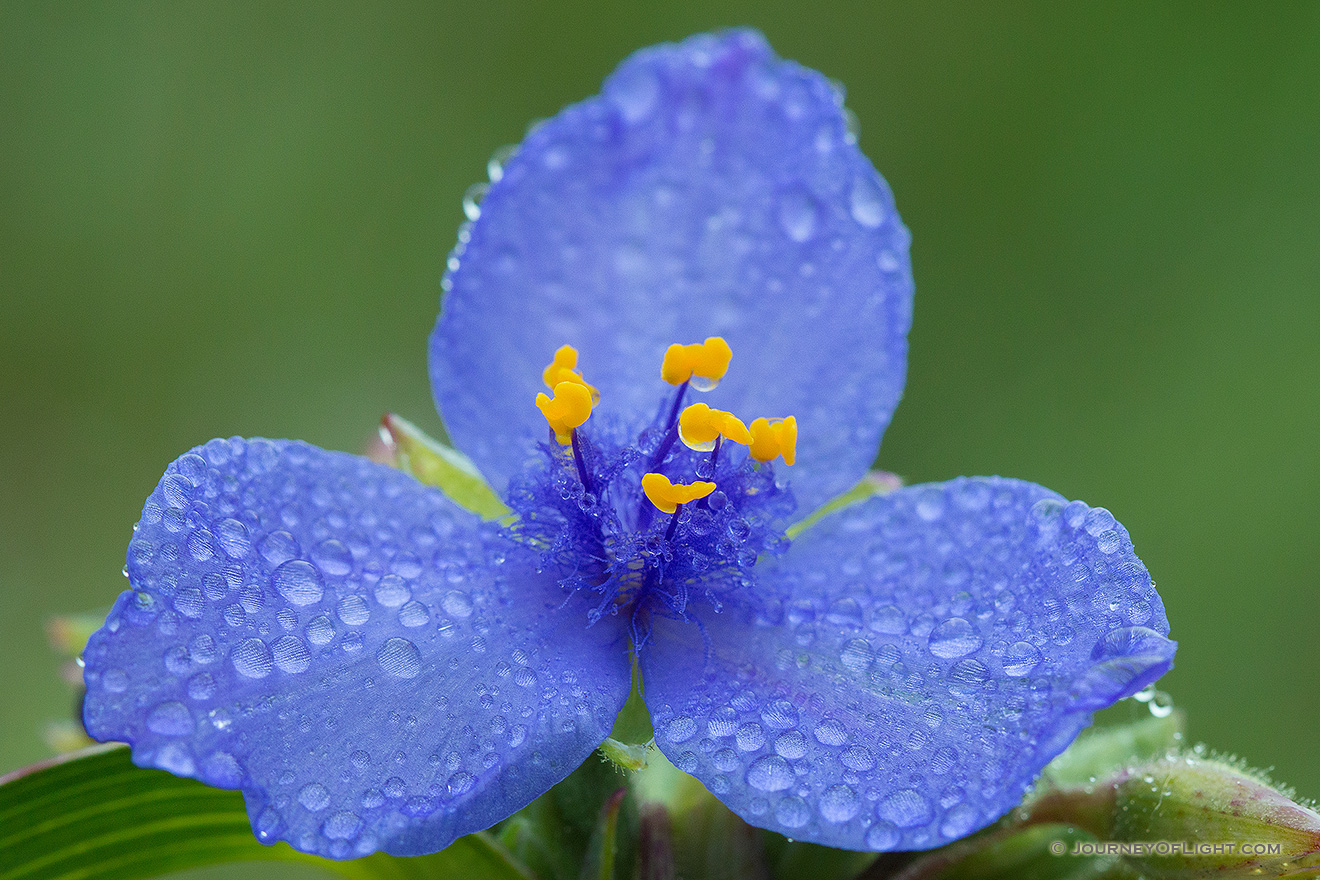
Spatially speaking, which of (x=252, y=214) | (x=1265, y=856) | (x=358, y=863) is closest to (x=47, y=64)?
(x=252, y=214)

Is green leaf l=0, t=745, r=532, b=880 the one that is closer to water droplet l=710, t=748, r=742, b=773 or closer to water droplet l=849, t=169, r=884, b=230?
water droplet l=710, t=748, r=742, b=773

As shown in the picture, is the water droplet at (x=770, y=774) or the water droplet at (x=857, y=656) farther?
the water droplet at (x=857, y=656)

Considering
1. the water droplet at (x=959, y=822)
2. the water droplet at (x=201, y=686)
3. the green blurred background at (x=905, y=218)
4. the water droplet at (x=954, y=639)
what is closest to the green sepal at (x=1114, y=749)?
the water droplet at (x=954, y=639)

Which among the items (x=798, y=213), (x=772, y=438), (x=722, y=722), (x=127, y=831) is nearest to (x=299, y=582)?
(x=127, y=831)

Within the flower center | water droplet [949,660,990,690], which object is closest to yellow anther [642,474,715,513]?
the flower center

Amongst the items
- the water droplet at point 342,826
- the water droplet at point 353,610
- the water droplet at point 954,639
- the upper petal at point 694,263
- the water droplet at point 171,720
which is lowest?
the water droplet at point 342,826

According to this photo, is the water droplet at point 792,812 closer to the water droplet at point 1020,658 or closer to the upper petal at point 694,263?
the water droplet at point 1020,658

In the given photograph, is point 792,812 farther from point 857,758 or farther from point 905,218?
point 905,218
